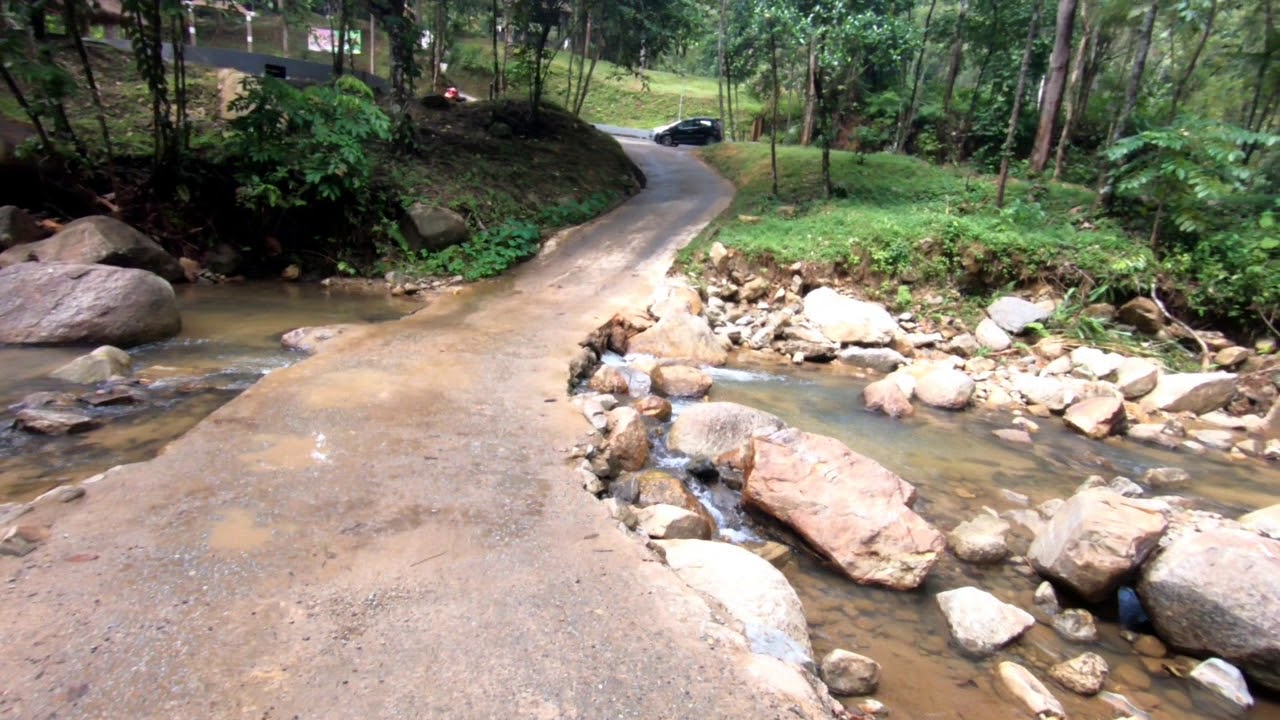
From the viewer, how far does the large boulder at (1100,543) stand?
4.18m

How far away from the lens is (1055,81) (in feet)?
46.4

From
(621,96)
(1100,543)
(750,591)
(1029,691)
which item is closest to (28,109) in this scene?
(750,591)

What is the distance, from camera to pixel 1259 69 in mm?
13844

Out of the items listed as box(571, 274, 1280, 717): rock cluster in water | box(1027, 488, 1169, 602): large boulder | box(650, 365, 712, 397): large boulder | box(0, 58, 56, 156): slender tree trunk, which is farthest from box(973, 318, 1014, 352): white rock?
box(0, 58, 56, 156): slender tree trunk

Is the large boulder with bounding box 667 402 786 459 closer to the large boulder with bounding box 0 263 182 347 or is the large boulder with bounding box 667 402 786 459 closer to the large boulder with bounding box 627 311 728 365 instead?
the large boulder with bounding box 627 311 728 365

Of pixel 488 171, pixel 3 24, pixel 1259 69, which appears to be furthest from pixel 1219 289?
pixel 3 24

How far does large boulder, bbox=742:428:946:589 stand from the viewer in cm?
435

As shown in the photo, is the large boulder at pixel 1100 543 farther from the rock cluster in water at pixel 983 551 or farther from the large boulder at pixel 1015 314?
the large boulder at pixel 1015 314

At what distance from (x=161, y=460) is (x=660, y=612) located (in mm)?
3194

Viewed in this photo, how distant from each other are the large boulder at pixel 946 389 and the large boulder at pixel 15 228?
37.2 feet

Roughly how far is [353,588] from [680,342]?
6166 mm

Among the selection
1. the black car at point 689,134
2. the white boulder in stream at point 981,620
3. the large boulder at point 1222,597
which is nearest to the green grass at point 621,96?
the black car at point 689,134

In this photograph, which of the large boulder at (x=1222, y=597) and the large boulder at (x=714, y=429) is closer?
the large boulder at (x=1222, y=597)

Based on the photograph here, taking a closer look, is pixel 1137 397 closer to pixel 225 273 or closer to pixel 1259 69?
pixel 1259 69
